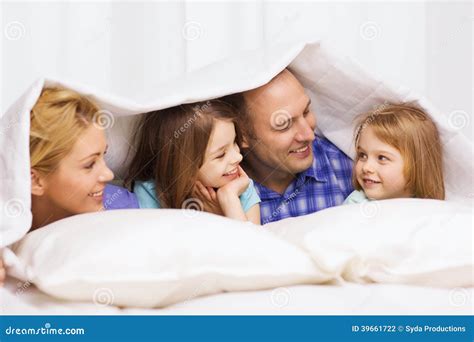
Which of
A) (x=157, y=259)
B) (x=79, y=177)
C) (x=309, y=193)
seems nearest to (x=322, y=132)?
(x=309, y=193)

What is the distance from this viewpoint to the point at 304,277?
1.16 meters

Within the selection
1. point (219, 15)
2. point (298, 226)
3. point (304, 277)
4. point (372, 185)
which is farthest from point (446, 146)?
point (219, 15)

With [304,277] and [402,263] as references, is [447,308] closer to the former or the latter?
[402,263]

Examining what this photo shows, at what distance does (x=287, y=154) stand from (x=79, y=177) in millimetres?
449

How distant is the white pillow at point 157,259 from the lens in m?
1.09

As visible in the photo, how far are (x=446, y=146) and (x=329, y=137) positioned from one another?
0.26 m

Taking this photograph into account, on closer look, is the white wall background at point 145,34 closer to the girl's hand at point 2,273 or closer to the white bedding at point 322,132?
the white bedding at point 322,132

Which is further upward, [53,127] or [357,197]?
[53,127]

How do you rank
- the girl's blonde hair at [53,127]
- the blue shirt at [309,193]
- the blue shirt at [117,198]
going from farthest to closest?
the blue shirt at [309,193], the blue shirt at [117,198], the girl's blonde hair at [53,127]

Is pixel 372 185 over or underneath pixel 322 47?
underneath

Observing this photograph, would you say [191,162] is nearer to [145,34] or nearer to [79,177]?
[79,177]

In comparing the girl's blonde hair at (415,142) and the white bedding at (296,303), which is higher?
the girl's blonde hair at (415,142)

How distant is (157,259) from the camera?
111 cm

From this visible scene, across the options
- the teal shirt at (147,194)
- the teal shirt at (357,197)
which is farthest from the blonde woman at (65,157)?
the teal shirt at (357,197)
